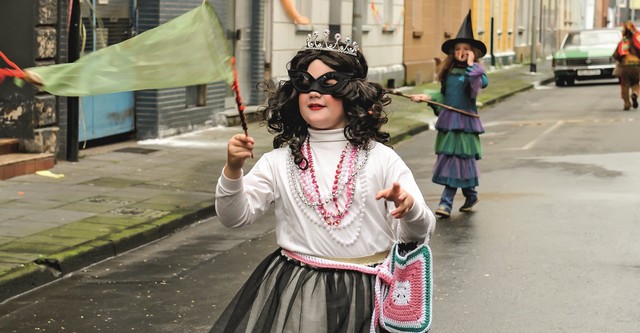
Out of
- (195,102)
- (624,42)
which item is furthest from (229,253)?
(624,42)

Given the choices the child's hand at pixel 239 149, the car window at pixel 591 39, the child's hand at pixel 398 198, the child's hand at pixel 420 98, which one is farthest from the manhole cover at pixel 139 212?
the car window at pixel 591 39

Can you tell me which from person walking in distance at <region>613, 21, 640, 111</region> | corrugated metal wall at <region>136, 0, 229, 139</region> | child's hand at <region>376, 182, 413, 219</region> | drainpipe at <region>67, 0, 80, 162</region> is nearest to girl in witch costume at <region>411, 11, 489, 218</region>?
drainpipe at <region>67, 0, 80, 162</region>

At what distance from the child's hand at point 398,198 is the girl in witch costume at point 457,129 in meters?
7.55

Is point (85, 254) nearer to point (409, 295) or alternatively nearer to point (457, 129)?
point (457, 129)

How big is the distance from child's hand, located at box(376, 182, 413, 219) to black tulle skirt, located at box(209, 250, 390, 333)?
1.30 feet

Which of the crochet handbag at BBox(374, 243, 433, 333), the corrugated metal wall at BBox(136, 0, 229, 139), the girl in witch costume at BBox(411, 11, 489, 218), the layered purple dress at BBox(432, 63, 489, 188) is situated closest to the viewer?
the crochet handbag at BBox(374, 243, 433, 333)

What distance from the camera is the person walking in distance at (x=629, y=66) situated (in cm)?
2655

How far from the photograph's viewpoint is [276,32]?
75.9 feet

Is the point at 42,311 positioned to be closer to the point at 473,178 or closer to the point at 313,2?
the point at 473,178

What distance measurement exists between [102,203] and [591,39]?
27.2 metres

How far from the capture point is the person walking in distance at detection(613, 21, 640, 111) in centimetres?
2655

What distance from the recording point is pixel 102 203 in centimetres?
1202

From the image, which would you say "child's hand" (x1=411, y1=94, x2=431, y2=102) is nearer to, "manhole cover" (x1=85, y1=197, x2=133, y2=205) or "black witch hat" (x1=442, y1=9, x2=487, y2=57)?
"black witch hat" (x1=442, y1=9, x2=487, y2=57)

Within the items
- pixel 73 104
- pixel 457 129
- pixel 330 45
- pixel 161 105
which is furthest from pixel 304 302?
pixel 161 105
